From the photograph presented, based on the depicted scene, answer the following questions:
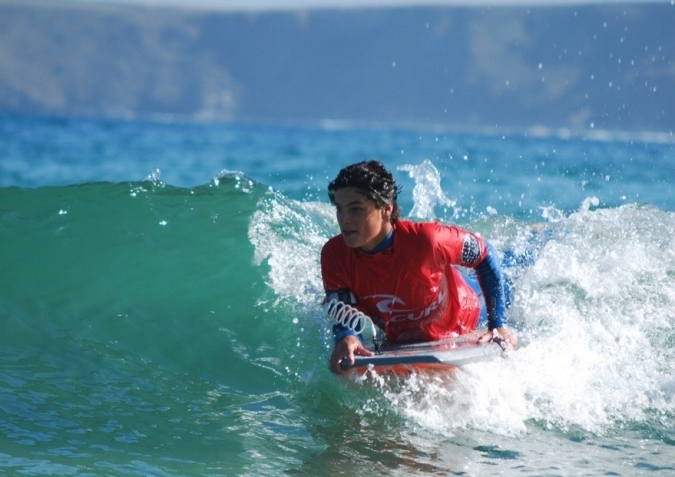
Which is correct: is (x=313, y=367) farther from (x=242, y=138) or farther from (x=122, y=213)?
(x=242, y=138)

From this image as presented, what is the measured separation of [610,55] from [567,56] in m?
7.15

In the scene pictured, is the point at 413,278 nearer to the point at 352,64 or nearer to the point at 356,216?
the point at 356,216

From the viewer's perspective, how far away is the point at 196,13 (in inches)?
3059

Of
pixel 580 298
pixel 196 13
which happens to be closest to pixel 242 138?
pixel 580 298

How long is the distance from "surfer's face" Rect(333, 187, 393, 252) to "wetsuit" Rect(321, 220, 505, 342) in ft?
0.57

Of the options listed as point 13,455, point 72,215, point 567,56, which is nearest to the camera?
point 13,455

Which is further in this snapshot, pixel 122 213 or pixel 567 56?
pixel 567 56

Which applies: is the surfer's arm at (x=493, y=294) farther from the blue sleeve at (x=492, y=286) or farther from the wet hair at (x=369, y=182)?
the wet hair at (x=369, y=182)

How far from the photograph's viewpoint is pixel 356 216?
458 centimetres

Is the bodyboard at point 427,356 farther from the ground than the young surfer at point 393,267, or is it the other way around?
the young surfer at point 393,267

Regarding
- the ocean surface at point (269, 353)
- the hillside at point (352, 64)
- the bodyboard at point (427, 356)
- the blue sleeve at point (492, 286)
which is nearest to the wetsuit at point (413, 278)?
the blue sleeve at point (492, 286)

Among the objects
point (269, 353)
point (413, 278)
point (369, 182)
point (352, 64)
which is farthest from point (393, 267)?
point (352, 64)

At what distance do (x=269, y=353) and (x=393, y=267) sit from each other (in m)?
1.55

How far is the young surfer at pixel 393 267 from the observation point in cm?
458
